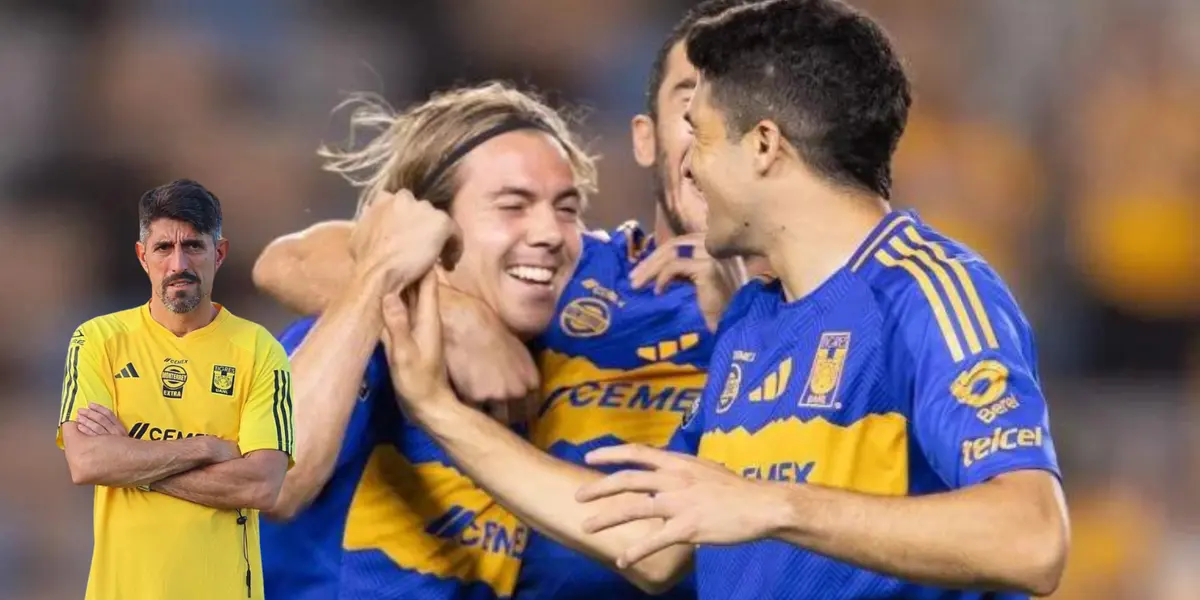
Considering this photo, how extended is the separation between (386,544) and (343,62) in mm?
4390

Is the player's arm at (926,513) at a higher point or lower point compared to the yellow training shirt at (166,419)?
lower

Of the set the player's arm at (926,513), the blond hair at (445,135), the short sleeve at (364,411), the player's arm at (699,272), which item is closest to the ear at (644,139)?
the blond hair at (445,135)

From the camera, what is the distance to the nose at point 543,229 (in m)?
4.02

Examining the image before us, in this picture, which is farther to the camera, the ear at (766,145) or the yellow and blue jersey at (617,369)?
the yellow and blue jersey at (617,369)

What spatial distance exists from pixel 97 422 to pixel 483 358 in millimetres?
1651

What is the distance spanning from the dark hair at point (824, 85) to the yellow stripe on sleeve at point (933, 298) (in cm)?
20

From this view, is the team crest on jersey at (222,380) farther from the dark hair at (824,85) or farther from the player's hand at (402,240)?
the player's hand at (402,240)

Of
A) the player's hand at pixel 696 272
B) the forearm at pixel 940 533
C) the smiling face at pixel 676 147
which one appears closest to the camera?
the forearm at pixel 940 533

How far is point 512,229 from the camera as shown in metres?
4.04

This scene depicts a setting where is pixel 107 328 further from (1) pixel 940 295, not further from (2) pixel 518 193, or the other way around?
(2) pixel 518 193

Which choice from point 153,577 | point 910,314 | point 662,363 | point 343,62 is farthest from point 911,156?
point 153,577

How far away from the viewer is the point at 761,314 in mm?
3180

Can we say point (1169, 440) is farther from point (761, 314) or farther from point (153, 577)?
point (153, 577)

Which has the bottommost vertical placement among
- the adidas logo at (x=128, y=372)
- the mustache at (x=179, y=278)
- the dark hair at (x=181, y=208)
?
the adidas logo at (x=128, y=372)
